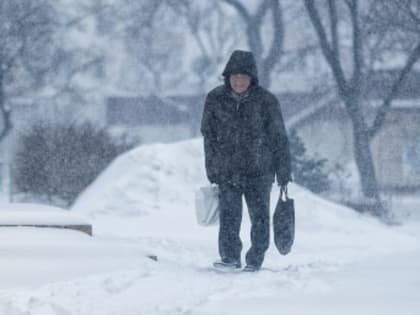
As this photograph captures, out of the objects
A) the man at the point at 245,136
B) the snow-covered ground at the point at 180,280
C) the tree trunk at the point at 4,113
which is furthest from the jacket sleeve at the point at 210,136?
the tree trunk at the point at 4,113

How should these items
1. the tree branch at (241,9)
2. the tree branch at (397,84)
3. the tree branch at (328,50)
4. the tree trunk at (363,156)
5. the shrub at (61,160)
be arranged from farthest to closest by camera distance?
1. the tree branch at (241,9)
2. the tree branch at (328,50)
3. the tree branch at (397,84)
4. the tree trunk at (363,156)
5. the shrub at (61,160)

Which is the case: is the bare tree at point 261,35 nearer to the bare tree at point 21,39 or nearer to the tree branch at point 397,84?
the tree branch at point 397,84

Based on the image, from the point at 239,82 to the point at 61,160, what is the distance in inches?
418

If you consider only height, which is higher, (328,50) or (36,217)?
(328,50)

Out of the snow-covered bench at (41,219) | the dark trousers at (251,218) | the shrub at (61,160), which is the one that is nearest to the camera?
the dark trousers at (251,218)

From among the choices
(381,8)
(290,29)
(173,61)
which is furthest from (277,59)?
(173,61)

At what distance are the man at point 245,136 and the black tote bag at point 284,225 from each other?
13 centimetres

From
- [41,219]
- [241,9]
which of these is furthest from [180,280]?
[241,9]

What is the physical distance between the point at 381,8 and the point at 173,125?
27846 mm

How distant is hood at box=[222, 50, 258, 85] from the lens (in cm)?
628

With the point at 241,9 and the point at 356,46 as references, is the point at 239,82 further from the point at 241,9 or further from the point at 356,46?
the point at 241,9

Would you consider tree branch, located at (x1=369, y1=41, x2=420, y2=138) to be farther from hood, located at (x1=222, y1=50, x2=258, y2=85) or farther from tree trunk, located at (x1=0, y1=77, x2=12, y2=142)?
hood, located at (x1=222, y1=50, x2=258, y2=85)

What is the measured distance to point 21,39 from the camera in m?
28.0

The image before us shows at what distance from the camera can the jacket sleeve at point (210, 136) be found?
20.9 feet
